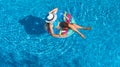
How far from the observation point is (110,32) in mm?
7672

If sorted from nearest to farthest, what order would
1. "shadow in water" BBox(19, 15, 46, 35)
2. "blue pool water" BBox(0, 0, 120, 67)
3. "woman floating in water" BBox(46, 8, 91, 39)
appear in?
1. "woman floating in water" BBox(46, 8, 91, 39)
2. "blue pool water" BBox(0, 0, 120, 67)
3. "shadow in water" BBox(19, 15, 46, 35)

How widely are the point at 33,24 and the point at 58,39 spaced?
2.58ft

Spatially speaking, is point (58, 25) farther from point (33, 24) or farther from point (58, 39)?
point (33, 24)

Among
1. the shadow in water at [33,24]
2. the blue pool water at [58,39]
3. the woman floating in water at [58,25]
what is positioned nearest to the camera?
the woman floating in water at [58,25]

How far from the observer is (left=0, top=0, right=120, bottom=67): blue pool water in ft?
24.2

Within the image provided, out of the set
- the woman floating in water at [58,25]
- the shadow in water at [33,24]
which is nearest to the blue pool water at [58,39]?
the shadow in water at [33,24]

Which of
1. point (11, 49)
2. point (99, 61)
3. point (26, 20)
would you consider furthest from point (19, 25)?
point (99, 61)

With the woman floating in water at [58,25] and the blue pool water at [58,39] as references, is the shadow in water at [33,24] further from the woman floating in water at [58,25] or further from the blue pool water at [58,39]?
the woman floating in water at [58,25]

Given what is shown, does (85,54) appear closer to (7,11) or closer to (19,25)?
(19,25)

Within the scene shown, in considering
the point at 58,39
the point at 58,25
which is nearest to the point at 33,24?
the point at 58,39

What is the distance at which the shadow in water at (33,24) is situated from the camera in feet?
25.5

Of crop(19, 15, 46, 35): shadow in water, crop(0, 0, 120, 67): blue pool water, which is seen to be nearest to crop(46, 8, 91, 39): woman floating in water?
crop(0, 0, 120, 67): blue pool water

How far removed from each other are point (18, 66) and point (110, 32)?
249 cm

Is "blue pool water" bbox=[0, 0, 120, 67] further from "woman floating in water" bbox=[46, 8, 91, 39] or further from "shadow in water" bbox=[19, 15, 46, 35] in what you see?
"woman floating in water" bbox=[46, 8, 91, 39]
